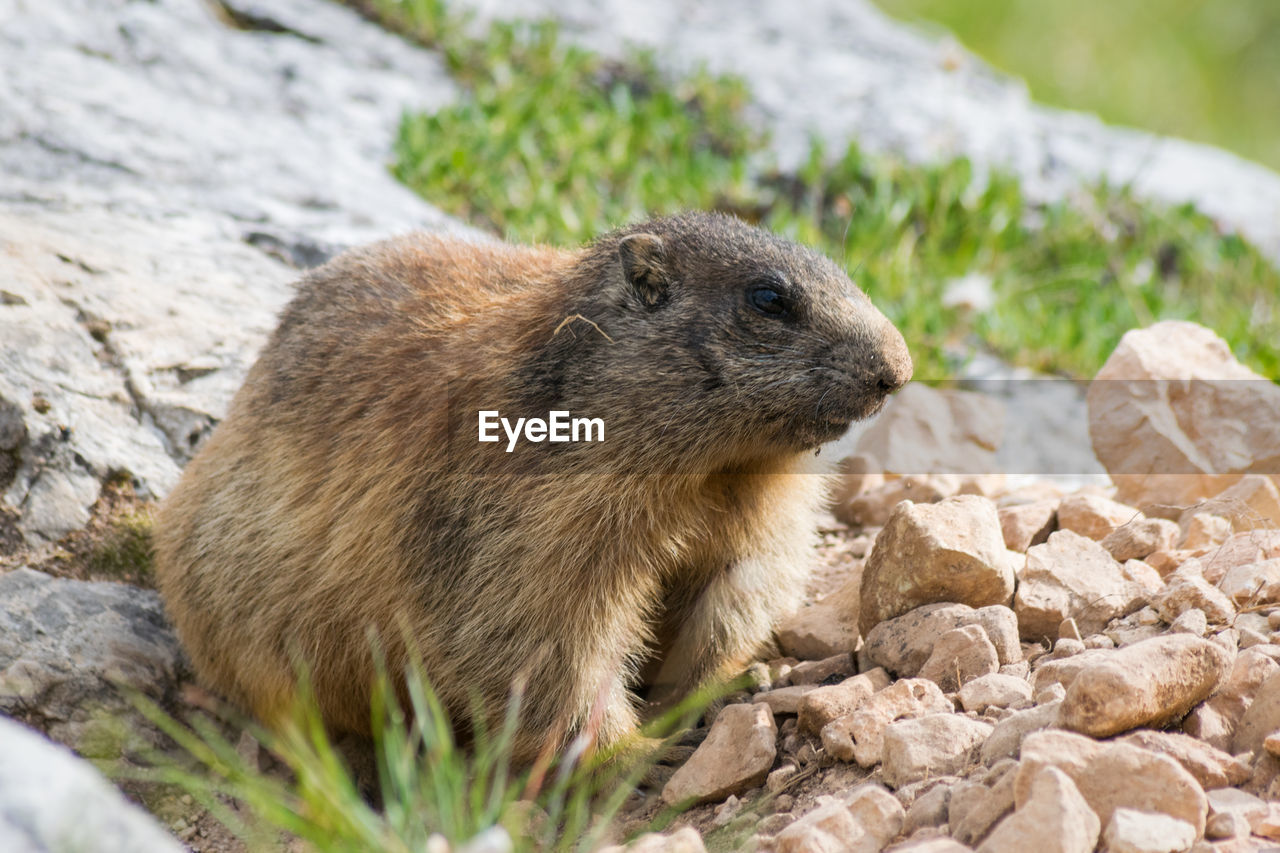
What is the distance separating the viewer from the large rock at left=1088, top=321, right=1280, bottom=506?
4.47 meters

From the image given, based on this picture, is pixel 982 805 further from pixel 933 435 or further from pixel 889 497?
pixel 933 435

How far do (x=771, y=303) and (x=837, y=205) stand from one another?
4.28m

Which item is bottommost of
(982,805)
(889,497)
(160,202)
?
(160,202)

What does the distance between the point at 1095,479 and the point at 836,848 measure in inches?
133

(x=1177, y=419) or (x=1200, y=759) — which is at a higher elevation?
(x=1177, y=419)

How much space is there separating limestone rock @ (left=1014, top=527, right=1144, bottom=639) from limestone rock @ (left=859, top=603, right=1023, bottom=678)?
0.10m

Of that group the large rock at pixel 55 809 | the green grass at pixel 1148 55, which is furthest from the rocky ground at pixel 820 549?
the green grass at pixel 1148 55

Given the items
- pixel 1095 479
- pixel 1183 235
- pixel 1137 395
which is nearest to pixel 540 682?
pixel 1137 395

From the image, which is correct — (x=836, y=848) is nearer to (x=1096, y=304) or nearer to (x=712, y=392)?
(x=712, y=392)

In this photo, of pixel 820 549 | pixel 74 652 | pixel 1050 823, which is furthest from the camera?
pixel 820 549

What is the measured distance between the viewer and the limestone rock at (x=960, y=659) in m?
3.54

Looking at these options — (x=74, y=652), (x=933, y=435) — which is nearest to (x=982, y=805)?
(x=933, y=435)

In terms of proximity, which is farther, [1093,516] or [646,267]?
[1093,516]

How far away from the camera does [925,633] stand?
3725mm
